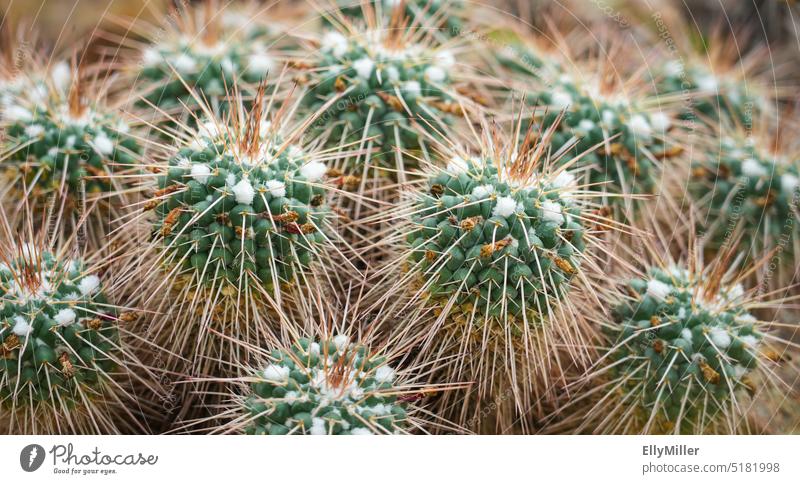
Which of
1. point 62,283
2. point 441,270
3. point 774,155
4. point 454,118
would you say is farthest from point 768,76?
point 62,283

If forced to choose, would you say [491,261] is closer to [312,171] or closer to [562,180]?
[562,180]

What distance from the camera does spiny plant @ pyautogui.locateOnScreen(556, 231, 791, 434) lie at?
4.98 ft

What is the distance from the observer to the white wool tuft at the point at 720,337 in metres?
1.51

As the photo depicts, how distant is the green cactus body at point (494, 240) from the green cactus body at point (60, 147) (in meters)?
0.69

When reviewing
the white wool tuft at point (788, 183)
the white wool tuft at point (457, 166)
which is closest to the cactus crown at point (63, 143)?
the white wool tuft at point (457, 166)

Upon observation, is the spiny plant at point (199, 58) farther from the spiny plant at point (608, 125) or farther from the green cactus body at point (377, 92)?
the spiny plant at point (608, 125)

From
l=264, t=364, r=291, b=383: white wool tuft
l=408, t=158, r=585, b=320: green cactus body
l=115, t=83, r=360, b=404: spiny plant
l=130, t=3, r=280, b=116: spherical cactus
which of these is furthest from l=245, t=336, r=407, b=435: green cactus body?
l=130, t=3, r=280, b=116: spherical cactus

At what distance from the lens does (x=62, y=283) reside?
55.9 inches

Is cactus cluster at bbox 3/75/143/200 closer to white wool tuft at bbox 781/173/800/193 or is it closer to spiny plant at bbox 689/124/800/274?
spiny plant at bbox 689/124/800/274

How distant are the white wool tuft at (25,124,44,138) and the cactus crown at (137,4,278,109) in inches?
9.7

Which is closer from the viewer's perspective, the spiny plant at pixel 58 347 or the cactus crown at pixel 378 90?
the spiny plant at pixel 58 347

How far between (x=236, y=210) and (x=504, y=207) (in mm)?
488

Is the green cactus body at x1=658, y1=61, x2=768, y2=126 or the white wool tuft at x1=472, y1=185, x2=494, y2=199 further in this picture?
the green cactus body at x1=658, y1=61, x2=768, y2=126

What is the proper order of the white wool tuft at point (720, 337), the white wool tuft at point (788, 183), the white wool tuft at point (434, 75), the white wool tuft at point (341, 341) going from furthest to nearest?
the white wool tuft at point (788, 183) → the white wool tuft at point (434, 75) → the white wool tuft at point (720, 337) → the white wool tuft at point (341, 341)
